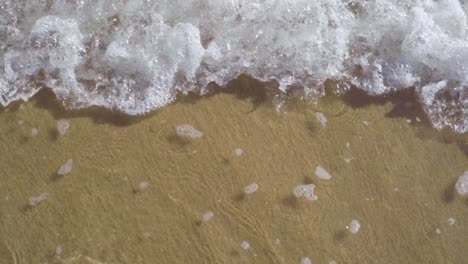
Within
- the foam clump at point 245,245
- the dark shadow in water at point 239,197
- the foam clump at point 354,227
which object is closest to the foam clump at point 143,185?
the dark shadow in water at point 239,197

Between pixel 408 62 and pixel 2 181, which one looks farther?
pixel 408 62

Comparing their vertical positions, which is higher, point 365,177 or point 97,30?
point 97,30

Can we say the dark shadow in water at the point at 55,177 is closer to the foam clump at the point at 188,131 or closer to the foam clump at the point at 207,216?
the foam clump at the point at 188,131

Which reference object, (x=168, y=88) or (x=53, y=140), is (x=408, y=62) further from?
(x=53, y=140)

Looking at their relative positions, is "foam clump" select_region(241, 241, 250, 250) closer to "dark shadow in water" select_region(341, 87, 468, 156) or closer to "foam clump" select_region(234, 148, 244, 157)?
"foam clump" select_region(234, 148, 244, 157)

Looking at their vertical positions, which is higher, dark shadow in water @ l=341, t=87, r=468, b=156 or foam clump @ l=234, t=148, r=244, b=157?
dark shadow in water @ l=341, t=87, r=468, b=156

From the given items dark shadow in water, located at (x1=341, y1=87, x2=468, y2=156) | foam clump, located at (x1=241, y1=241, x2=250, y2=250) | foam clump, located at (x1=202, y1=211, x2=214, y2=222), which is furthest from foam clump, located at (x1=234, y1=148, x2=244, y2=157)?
dark shadow in water, located at (x1=341, y1=87, x2=468, y2=156)

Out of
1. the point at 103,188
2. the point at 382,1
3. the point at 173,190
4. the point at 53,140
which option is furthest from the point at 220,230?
the point at 382,1
